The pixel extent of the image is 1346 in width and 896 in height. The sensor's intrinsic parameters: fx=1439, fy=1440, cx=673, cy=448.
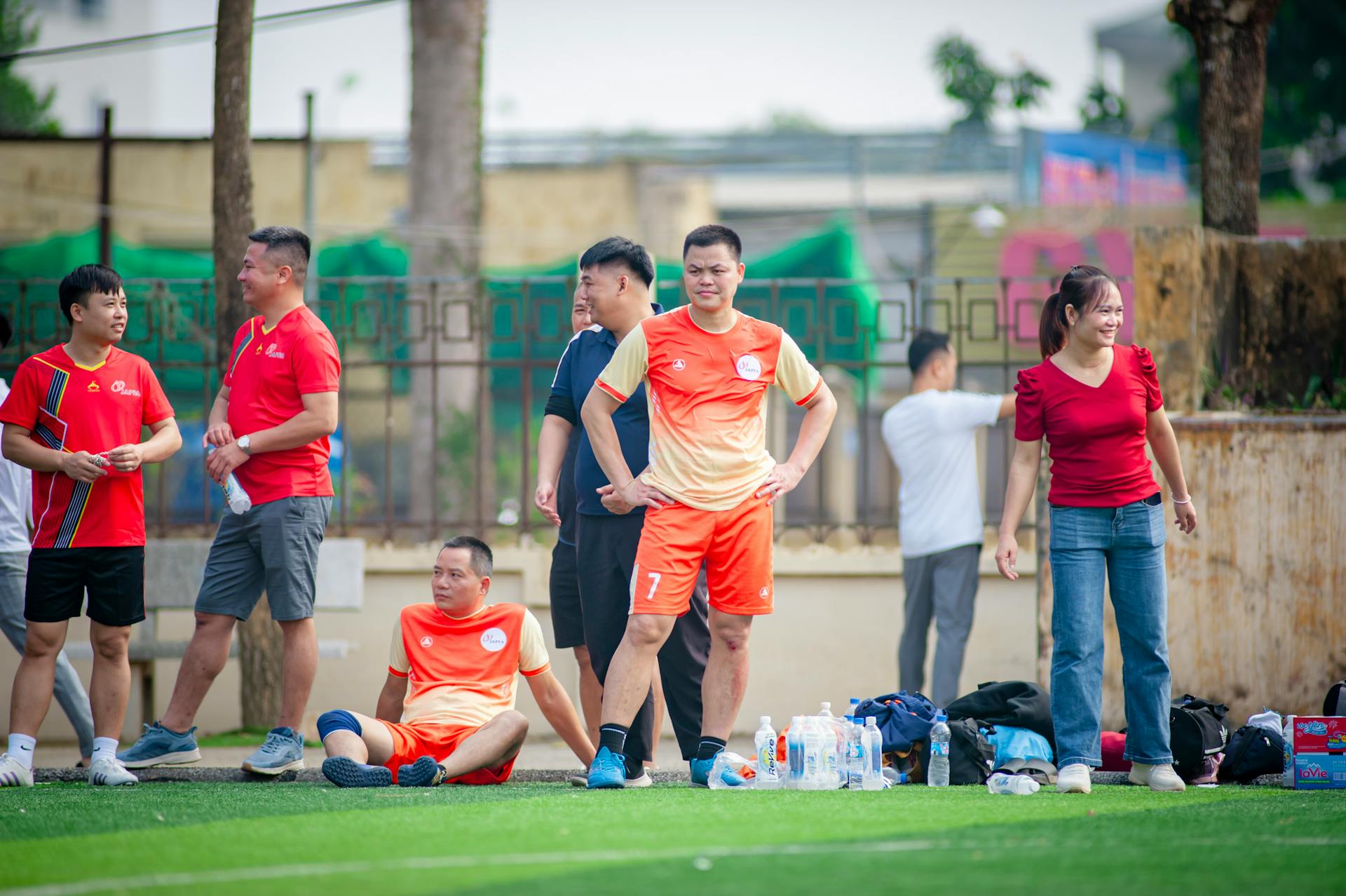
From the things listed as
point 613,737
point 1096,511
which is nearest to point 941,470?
point 1096,511

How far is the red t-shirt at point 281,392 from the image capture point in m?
5.89

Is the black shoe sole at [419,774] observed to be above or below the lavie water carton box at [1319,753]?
below

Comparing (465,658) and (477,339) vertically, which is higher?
(477,339)

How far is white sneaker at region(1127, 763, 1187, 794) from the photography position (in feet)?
17.9

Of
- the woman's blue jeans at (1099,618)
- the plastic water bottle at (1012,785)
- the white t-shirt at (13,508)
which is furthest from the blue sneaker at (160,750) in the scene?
the woman's blue jeans at (1099,618)

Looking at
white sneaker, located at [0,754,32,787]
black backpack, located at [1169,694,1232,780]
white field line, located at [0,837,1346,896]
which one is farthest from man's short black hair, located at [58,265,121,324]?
black backpack, located at [1169,694,1232,780]

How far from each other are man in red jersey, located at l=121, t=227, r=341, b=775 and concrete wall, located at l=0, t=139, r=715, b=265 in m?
14.0

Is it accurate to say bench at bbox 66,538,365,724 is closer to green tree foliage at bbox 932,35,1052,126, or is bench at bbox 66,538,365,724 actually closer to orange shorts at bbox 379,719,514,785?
orange shorts at bbox 379,719,514,785

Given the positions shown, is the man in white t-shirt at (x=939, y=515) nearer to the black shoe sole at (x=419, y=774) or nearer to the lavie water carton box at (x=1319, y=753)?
the lavie water carton box at (x=1319, y=753)

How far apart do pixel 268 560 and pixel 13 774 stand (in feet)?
4.22

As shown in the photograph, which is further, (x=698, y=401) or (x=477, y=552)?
(x=477, y=552)

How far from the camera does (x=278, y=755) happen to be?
591cm

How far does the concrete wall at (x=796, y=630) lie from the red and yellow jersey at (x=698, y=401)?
11.2 ft

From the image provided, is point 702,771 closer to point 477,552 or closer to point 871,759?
point 871,759
